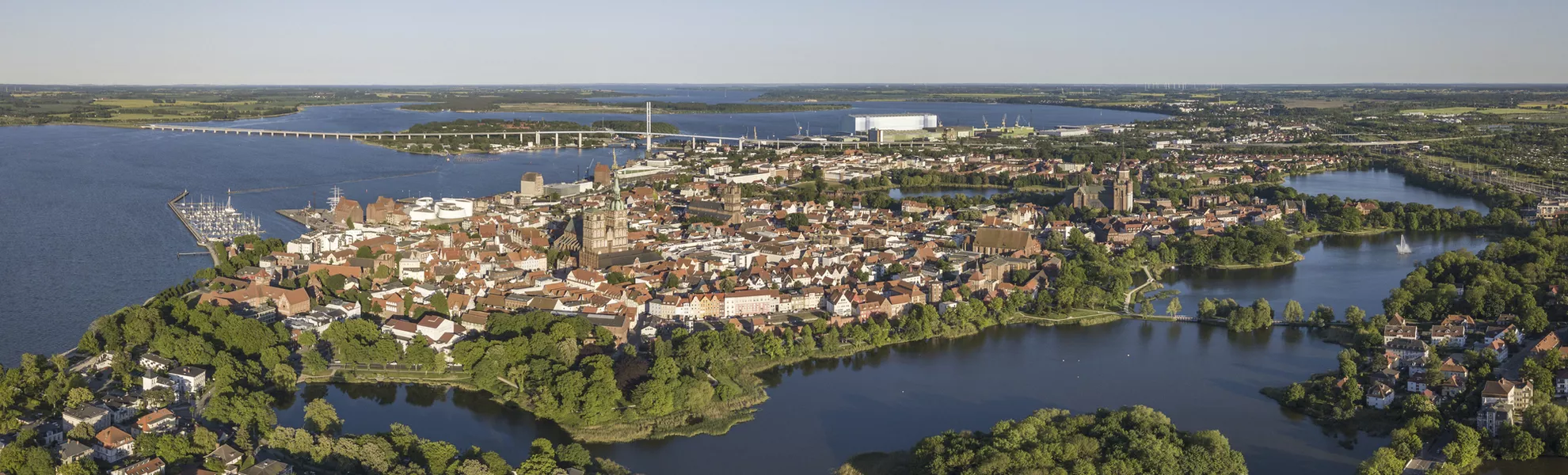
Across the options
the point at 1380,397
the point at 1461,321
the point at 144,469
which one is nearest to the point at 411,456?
the point at 144,469

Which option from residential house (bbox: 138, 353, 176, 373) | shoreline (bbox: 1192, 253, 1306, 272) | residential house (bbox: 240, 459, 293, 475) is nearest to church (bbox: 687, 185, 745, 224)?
shoreline (bbox: 1192, 253, 1306, 272)

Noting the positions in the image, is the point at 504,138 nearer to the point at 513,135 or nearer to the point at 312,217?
the point at 513,135

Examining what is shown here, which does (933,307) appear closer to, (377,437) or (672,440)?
(672,440)

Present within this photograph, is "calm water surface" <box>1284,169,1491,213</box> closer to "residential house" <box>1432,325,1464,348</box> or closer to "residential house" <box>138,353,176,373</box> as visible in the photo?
"residential house" <box>1432,325,1464,348</box>

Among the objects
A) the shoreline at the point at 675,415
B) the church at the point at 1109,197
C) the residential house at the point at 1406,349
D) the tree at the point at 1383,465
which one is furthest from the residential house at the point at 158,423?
the church at the point at 1109,197

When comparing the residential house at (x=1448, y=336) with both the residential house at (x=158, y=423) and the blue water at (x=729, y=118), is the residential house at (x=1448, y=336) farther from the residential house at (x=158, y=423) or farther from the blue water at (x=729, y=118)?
the blue water at (x=729, y=118)

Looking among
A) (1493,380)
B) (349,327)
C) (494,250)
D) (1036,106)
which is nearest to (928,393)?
(1493,380)
